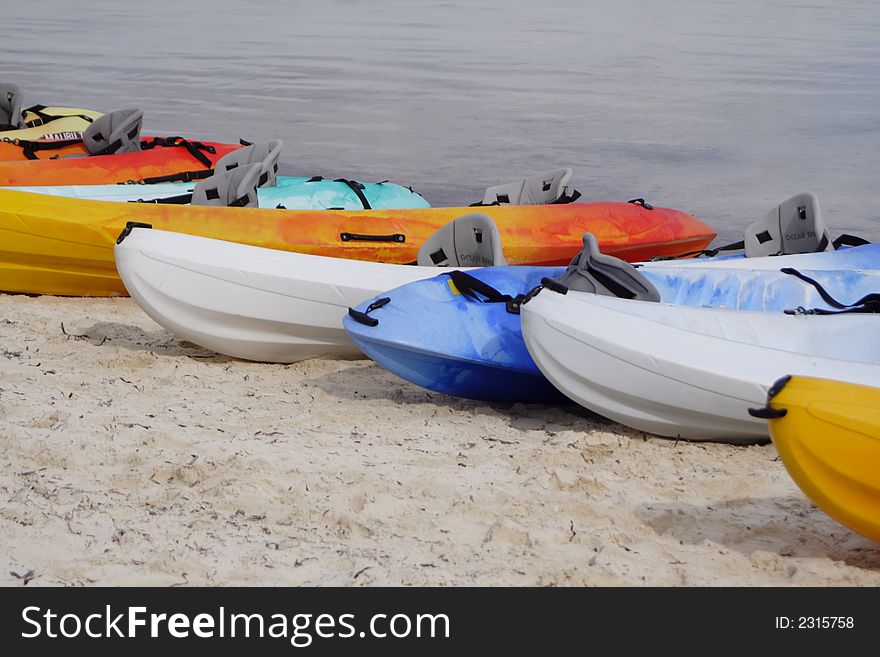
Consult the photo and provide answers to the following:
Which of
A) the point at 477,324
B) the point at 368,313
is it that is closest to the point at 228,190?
the point at 368,313

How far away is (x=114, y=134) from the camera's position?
7.30 m

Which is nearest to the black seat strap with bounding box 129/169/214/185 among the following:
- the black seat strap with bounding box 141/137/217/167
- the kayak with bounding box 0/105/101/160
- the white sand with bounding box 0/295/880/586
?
the black seat strap with bounding box 141/137/217/167

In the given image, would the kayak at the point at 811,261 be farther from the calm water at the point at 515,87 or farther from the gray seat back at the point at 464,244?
the calm water at the point at 515,87

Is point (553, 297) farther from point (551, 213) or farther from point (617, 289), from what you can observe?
point (551, 213)

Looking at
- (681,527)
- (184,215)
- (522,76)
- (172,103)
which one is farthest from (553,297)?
(522,76)

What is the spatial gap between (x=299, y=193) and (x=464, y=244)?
Result: 5.97 feet

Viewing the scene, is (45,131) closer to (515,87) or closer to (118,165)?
(118,165)

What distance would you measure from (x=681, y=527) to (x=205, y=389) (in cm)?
188

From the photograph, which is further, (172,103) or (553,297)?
(172,103)

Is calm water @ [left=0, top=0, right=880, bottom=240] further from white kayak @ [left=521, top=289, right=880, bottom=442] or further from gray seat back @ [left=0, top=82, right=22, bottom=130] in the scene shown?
white kayak @ [left=521, top=289, right=880, bottom=442]

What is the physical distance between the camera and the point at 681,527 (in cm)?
300

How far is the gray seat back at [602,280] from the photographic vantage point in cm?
406

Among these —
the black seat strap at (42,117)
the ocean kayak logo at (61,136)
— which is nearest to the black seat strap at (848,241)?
the ocean kayak logo at (61,136)

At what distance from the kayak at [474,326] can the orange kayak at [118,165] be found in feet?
10.0
